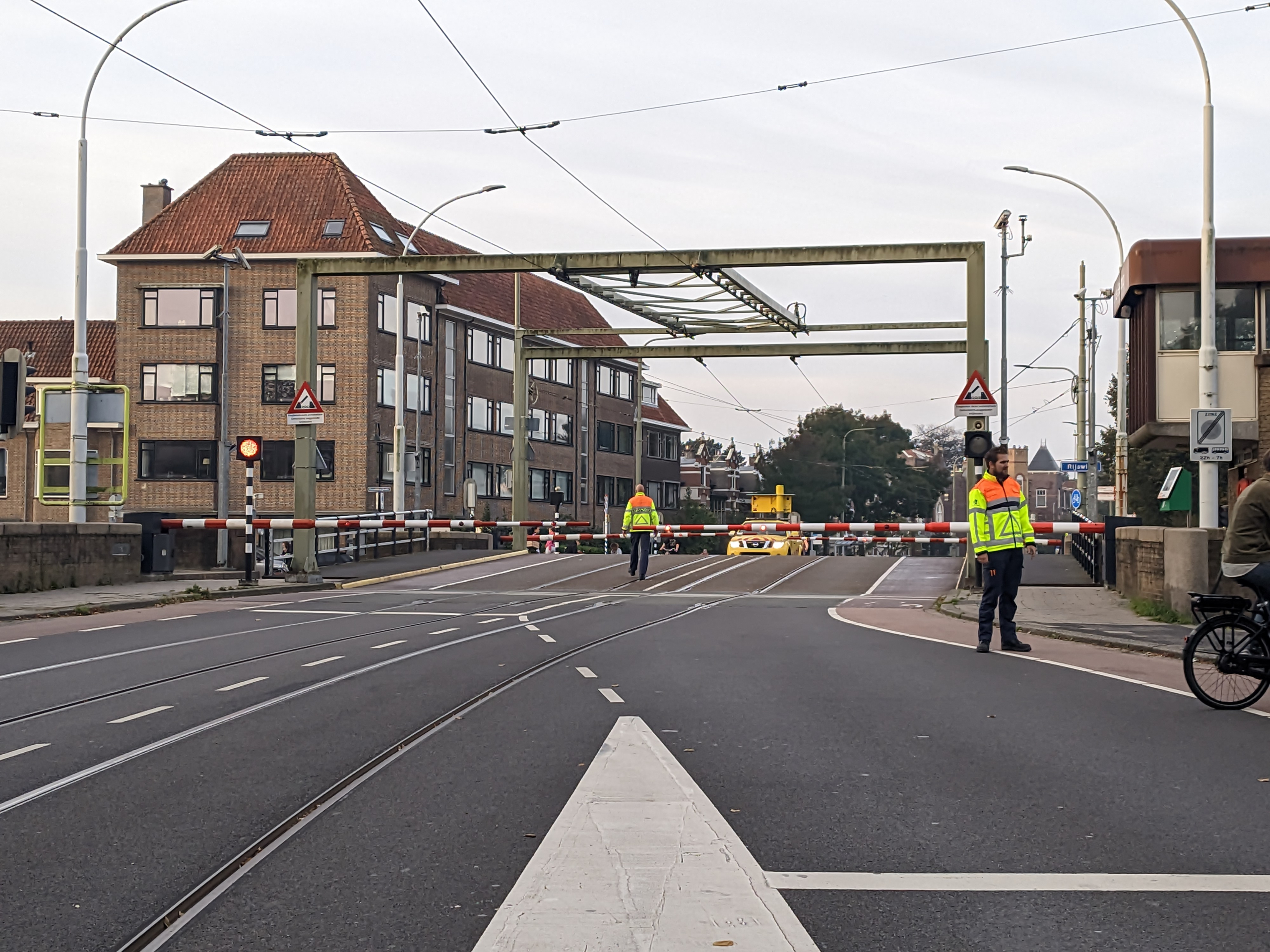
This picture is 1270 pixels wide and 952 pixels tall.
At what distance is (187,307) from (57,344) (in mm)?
10238

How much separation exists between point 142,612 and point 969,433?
11.6m

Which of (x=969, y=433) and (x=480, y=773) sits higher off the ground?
(x=969, y=433)

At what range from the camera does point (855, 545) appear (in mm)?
88188

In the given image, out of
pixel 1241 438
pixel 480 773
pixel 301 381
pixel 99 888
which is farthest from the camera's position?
pixel 1241 438

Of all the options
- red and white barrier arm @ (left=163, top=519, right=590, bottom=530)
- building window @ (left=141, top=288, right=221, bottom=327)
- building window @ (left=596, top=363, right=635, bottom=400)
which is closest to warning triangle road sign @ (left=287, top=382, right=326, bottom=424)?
red and white barrier arm @ (left=163, top=519, right=590, bottom=530)

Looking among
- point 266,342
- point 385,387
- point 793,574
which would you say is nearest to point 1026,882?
point 793,574

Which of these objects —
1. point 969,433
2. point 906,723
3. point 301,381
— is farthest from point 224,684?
point 301,381

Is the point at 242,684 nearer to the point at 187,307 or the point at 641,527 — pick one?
the point at 641,527

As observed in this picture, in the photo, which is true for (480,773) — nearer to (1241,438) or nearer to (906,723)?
(906,723)

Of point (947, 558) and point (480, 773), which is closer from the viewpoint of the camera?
point (480, 773)

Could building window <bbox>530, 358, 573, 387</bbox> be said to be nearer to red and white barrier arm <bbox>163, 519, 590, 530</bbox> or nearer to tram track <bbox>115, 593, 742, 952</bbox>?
red and white barrier arm <bbox>163, 519, 590, 530</bbox>

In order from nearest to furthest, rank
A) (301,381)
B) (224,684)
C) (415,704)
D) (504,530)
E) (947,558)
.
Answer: (415,704), (224,684), (301,381), (947,558), (504,530)

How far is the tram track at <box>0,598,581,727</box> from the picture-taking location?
8.96m

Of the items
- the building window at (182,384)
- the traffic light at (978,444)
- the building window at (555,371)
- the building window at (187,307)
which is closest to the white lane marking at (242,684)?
the traffic light at (978,444)
